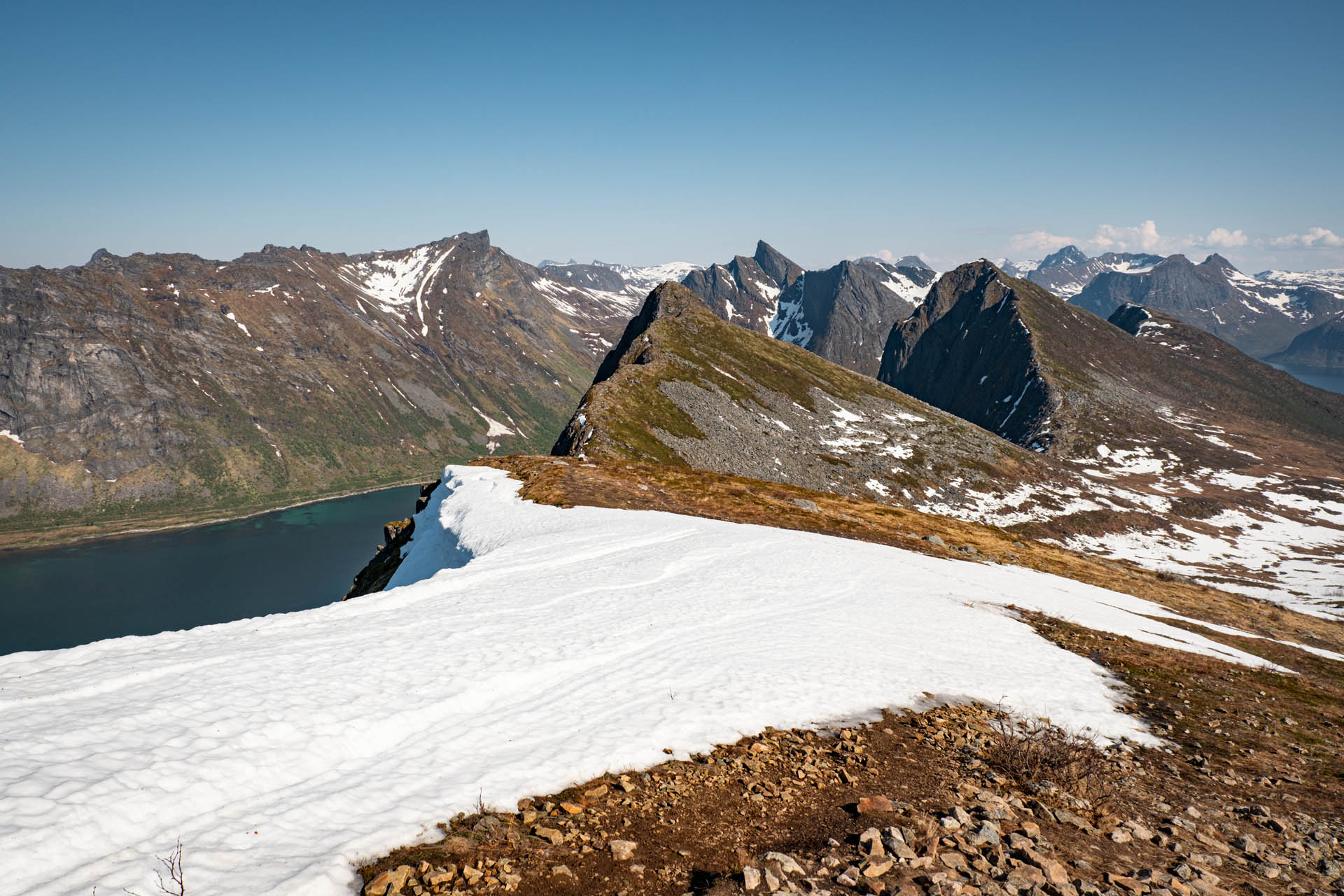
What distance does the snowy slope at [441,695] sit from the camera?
8945mm

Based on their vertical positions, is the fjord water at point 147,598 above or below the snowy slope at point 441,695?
below

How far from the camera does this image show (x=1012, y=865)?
30.0 ft

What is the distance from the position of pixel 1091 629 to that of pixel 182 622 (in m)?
196

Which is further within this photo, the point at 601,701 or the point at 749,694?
the point at 749,694

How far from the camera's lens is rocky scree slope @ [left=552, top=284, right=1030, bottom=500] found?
341ft

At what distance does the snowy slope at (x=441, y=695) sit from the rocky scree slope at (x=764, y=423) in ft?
207

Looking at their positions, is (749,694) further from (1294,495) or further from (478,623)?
(1294,495)

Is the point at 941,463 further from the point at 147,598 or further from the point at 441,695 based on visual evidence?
the point at 147,598

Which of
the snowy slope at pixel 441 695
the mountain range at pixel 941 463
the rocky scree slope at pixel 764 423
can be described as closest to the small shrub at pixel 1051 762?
the snowy slope at pixel 441 695

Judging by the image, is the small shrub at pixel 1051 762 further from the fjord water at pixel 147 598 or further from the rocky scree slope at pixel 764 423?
the fjord water at pixel 147 598

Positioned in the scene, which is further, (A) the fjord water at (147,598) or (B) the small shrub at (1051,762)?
(A) the fjord water at (147,598)

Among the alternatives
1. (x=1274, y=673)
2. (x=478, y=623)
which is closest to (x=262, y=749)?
(x=478, y=623)

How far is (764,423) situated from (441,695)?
11939cm

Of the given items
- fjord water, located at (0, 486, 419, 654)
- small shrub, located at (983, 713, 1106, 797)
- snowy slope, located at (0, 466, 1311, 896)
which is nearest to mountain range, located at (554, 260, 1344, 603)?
snowy slope, located at (0, 466, 1311, 896)
